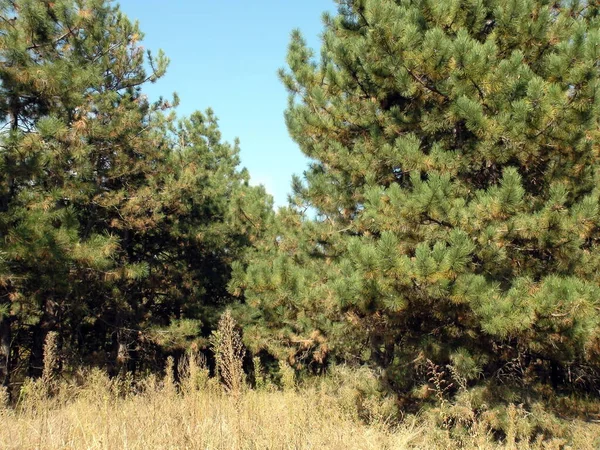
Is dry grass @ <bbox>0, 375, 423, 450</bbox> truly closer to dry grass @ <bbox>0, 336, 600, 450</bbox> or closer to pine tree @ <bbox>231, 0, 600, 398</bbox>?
dry grass @ <bbox>0, 336, 600, 450</bbox>

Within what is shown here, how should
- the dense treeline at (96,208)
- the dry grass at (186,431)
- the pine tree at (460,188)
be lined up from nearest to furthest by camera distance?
the dry grass at (186,431) → the pine tree at (460,188) → the dense treeline at (96,208)

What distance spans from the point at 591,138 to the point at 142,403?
6.01 meters

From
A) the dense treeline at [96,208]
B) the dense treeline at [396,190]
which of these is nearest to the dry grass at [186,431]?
the dense treeline at [396,190]

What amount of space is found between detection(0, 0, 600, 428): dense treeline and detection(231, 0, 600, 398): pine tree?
0.02m

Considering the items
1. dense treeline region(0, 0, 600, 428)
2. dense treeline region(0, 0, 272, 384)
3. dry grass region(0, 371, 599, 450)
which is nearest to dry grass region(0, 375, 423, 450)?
dry grass region(0, 371, 599, 450)

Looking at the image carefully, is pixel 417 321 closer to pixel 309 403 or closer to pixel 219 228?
pixel 309 403

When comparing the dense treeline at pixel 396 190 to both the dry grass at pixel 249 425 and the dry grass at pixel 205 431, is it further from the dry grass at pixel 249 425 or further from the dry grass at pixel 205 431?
the dry grass at pixel 205 431

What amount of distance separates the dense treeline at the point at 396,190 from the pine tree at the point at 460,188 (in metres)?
0.02

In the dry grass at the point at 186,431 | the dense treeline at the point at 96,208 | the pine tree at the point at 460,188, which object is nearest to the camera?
the dry grass at the point at 186,431

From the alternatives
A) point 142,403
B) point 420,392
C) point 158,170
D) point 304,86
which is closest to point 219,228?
point 158,170

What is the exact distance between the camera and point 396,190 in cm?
495

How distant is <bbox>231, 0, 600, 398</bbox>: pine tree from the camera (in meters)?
4.50

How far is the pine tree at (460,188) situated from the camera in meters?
4.50

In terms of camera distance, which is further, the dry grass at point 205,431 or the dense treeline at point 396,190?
the dense treeline at point 396,190
